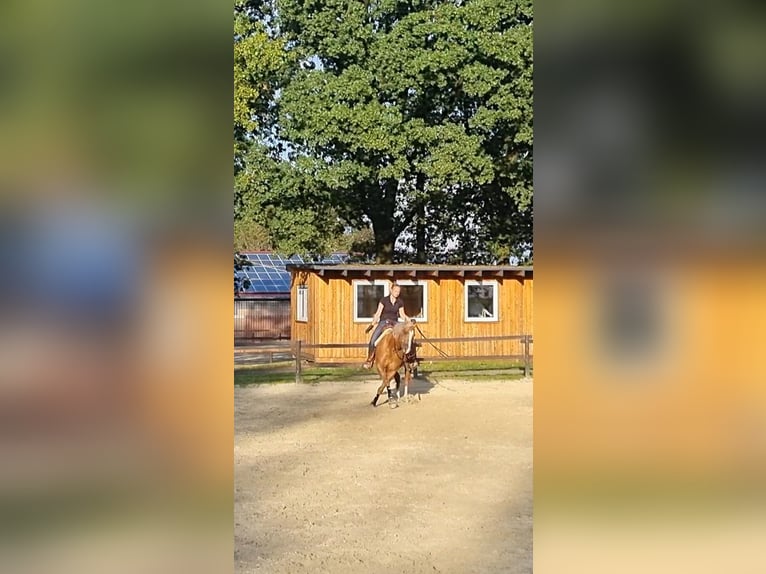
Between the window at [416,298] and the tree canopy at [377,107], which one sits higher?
the tree canopy at [377,107]

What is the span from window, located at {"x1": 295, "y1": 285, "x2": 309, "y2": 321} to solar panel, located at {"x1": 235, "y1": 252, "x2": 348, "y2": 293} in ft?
36.3

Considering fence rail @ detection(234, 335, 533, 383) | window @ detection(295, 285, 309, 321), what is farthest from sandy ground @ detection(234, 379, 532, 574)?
window @ detection(295, 285, 309, 321)

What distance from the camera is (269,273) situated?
3753 cm

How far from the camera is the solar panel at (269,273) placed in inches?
1406

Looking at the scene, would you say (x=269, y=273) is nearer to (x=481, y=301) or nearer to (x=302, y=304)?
(x=302, y=304)

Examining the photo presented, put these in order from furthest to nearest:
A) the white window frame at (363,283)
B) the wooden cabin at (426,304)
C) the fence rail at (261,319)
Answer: the fence rail at (261,319)
the white window frame at (363,283)
the wooden cabin at (426,304)

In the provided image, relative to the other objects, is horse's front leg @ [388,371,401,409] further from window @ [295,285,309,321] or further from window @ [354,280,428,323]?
window @ [295,285,309,321]

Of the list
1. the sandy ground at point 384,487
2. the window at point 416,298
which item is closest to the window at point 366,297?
the window at point 416,298

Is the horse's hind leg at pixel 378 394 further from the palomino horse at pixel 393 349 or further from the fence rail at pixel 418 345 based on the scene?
the fence rail at pixel 418 345

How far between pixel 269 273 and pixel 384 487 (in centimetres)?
3003

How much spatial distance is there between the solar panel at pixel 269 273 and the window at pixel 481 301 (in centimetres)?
1257
